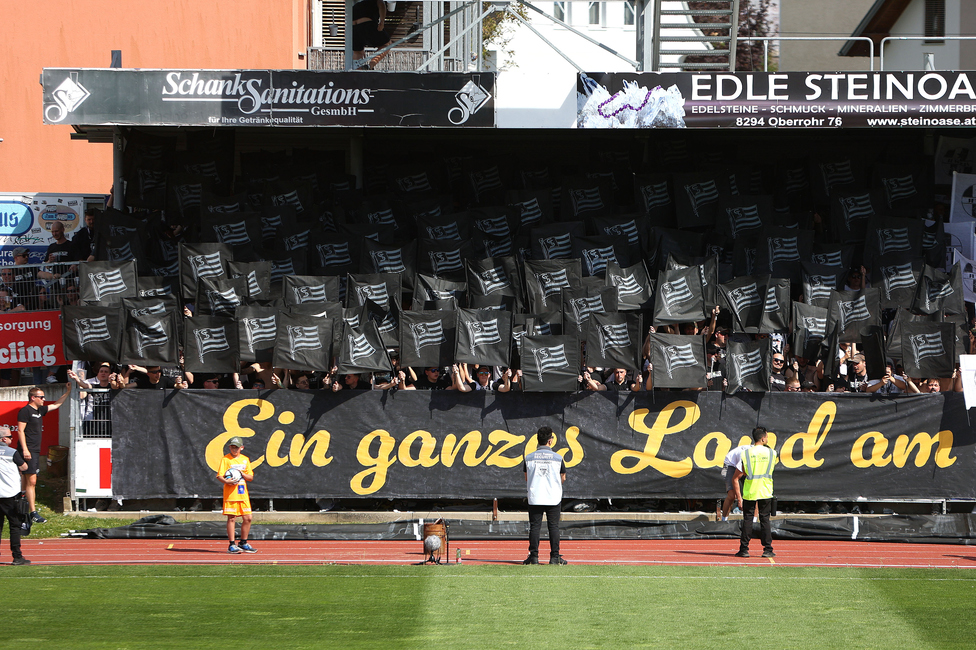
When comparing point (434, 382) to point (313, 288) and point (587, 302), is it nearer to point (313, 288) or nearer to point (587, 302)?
point (313, 288)

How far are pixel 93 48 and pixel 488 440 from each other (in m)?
20.1

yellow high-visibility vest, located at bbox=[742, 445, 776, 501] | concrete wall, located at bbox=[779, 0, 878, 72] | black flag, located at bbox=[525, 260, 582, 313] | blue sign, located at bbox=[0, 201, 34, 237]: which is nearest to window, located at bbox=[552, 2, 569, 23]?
concrete wall, located at bbox=[779, 0, 878, 72]

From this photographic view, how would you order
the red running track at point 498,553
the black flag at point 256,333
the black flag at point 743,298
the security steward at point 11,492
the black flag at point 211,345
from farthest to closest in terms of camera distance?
the black flag at point 743,298 < the black flag at point 211,345 < the black flag at point 256,333 < the red running track at point 498,553 < the security steward at point 11,492

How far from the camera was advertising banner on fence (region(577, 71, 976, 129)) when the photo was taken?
1977 centimetres

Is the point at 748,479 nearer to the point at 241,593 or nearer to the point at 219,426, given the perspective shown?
the point at 241,593

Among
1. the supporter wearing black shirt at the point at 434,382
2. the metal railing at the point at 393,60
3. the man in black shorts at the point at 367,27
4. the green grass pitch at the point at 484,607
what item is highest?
the metal railing at the point at 393,60

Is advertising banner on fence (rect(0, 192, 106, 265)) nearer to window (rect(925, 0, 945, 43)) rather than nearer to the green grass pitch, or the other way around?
the green grass pitch

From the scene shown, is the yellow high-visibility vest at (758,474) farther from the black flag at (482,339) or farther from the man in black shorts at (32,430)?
the man in black shorts at (32,430)

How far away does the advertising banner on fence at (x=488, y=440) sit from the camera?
1767cm

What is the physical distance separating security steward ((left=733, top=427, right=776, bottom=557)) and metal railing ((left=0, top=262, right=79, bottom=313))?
1156cm

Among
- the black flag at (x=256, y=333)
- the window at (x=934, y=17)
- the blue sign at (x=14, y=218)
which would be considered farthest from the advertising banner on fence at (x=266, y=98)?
the window at (x=934, y=17)

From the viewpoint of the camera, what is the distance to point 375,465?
17.8 m

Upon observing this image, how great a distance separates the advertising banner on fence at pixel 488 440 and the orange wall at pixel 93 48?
1693 centimetres

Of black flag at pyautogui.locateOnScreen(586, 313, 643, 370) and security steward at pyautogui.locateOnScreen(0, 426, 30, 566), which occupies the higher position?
black flag at pyautogui.locateOnScreen(586, 313, 643, 370)
